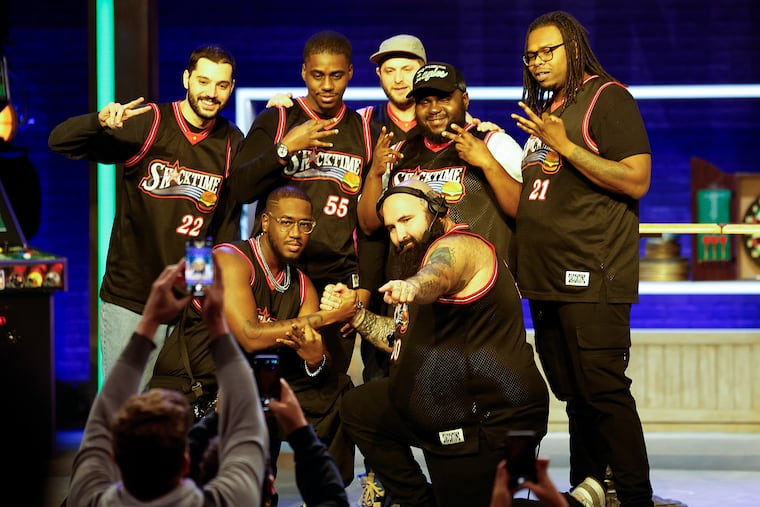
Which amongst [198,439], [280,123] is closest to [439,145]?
[280,123]

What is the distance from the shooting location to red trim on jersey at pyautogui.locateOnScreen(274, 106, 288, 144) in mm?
4707

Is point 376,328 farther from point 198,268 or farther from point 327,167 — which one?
point 198,268

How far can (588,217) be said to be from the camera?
417 centimetres

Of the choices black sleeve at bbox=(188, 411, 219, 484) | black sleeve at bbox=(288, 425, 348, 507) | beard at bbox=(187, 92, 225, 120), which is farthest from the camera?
beard at bbox=(187, 92, 225, 120)

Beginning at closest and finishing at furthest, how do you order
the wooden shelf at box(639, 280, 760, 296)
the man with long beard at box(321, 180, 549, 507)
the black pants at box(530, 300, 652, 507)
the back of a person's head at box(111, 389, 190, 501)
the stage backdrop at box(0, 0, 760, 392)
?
the back of a person's head at box(111, 389, 190, 501)
the man with long beard at box(321, 180, 549, 507)
the black pants at box(530, 300, 652, 507)
the wooden shelf at box(639, 280, 760, 296)
the stage backdrop at box(0, 0, 760, 392)

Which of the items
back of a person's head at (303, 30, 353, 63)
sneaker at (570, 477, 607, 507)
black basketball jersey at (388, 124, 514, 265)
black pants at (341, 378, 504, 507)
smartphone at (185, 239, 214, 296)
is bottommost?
sneaker at (570, 477, 607, 507)

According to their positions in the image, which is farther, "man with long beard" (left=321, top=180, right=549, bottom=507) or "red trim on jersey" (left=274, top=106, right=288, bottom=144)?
"red trim on jersey" (left=274, top=106, right=288, bottom=144)

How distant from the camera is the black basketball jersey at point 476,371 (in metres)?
3.80

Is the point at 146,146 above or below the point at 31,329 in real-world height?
above

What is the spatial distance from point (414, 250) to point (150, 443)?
181 centimetres

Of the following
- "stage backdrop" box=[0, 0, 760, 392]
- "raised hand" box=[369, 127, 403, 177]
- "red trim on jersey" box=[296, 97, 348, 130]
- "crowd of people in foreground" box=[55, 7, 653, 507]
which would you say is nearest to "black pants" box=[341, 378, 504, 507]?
"crowd of people in foreground" box=[55, 7, 653, 507]

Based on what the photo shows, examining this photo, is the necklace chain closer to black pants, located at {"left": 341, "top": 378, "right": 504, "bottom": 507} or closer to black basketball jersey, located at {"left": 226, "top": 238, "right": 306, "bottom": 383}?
black basketball jersey, located at {"left": 226, "top": 238, "right": 306, "bottom": 383}

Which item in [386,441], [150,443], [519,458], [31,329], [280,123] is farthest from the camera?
[31,329]

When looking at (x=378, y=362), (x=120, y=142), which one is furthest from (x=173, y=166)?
(x=378, y=362)
